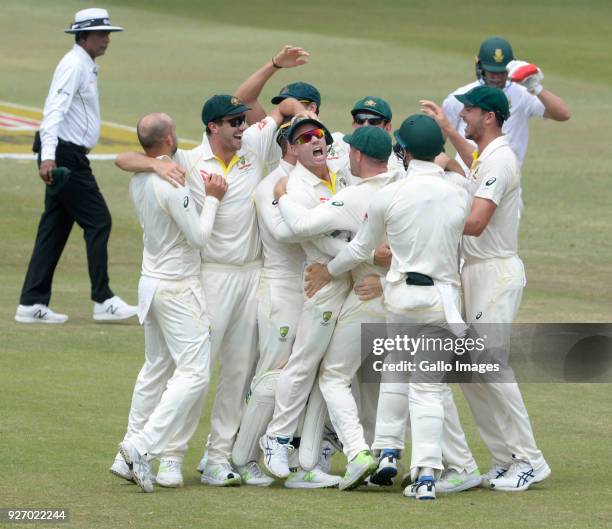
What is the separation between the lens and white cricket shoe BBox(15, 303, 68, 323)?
1321 cm

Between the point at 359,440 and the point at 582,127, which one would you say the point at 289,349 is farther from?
the point at 582,127

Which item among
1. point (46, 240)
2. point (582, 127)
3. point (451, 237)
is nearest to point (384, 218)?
point (451, 237)

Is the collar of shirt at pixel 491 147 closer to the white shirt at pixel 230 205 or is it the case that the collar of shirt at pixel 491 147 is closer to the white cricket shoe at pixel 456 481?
the white shirt at pixel 230 205

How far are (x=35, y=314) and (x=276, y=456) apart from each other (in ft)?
16.4

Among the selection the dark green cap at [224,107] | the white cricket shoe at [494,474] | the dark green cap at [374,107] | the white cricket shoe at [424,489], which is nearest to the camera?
the white cricket shoe at [424,489]

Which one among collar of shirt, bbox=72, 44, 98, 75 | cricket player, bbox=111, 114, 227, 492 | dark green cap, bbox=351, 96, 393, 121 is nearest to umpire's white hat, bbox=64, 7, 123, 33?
collar of shirt, bbox=72, 44, 98, 75

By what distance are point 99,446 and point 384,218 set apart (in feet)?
7.82

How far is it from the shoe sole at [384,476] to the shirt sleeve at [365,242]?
1121mm

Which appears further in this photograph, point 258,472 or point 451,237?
Answer: point 258,472

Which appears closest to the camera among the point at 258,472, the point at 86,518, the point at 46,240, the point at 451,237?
the point at 86,518

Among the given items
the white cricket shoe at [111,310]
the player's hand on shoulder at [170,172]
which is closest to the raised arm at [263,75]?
the player's hand on shoulder at [170,172]

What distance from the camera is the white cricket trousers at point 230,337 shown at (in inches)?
347

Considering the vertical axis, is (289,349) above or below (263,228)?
below

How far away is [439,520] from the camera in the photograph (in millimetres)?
7609
